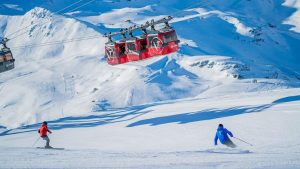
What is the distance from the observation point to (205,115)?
98.2ft

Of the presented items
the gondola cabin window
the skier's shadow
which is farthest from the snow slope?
the gondola cabin window

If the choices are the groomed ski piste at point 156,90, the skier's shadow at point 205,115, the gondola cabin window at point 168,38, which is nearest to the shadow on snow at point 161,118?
the skier's shadow at point 205,115

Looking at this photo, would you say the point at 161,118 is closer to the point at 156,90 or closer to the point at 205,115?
the point at 205,115

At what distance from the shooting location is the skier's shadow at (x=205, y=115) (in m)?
29.1

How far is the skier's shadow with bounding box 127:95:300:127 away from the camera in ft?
95.3

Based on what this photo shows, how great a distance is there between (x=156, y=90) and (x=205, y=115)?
32.4m

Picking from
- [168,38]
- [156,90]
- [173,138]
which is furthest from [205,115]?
[156,90]

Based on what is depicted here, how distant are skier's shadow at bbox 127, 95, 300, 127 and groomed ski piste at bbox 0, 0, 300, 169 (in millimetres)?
89

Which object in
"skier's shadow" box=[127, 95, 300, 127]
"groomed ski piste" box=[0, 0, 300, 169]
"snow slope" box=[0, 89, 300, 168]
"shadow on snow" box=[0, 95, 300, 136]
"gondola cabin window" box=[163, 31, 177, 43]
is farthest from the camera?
"shadow on snow" box=[0, 95, 300, 136]

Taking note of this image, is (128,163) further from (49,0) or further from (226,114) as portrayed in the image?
(49,0)

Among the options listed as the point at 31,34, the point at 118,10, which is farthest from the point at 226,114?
the point at 118,10

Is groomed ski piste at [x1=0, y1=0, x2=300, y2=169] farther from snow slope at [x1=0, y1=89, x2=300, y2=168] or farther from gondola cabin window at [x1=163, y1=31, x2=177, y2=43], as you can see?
gondola cabin window at [x1=163, y1=31, x2=177, y2=43]

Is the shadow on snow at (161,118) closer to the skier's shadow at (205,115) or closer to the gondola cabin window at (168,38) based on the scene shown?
the skier's shadow at (205,115)

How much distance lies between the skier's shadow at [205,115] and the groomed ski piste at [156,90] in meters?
0.09
